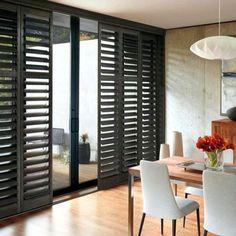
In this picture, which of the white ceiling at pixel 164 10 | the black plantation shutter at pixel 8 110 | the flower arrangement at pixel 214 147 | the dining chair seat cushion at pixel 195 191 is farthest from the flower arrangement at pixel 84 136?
the flower arrangement at pixel 214 147

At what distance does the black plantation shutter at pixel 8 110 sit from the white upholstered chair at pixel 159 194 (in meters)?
1.71

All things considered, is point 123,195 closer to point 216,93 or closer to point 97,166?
point 97,166

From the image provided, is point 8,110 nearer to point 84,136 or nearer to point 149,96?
point 84,136

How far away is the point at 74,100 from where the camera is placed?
17.1 feet

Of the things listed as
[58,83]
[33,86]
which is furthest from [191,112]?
[33,86]

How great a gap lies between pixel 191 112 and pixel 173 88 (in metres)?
0.55

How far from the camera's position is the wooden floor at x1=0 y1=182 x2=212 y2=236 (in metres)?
3.69

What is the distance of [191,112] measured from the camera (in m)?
6.00

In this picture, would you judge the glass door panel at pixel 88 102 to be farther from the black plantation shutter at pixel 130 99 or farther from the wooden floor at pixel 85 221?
the wooden floor at pixel 85 221

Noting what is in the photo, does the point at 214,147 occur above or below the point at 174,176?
above

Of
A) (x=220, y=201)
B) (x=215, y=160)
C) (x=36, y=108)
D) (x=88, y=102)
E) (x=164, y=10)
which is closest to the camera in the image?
(x=220, y=201)

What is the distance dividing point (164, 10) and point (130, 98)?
5.08ft

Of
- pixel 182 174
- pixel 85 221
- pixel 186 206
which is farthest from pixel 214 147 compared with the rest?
pixel 85 221

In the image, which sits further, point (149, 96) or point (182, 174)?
point (149, 96)
